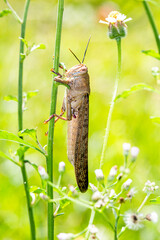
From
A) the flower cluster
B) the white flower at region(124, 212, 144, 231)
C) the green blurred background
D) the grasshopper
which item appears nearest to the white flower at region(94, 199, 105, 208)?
the white flower at region(124, 212, 144, 231)

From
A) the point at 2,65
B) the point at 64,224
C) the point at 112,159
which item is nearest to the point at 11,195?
the point at 64,224

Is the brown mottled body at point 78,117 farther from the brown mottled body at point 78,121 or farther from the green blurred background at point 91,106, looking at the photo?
the green blurred background at point 91,106

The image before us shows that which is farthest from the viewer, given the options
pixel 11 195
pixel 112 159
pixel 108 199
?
pixel 112 159

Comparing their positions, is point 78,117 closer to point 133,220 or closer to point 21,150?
point 21,150

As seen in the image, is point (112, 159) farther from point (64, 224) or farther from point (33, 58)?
point (33, 58)

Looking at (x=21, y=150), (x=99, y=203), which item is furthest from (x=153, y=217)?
(x=21, y=150)

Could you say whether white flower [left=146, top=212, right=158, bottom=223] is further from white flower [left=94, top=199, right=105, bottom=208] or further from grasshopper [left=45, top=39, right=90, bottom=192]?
grasshopper [left=45, top=39, right=90, bottom=192]

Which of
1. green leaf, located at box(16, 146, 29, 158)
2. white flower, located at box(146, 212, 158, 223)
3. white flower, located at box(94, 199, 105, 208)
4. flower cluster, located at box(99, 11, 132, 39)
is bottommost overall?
white flower, located at box(146, 212, 158, 223)

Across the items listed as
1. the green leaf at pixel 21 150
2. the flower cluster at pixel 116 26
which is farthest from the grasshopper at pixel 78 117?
the green leaf at pixel 21 150
